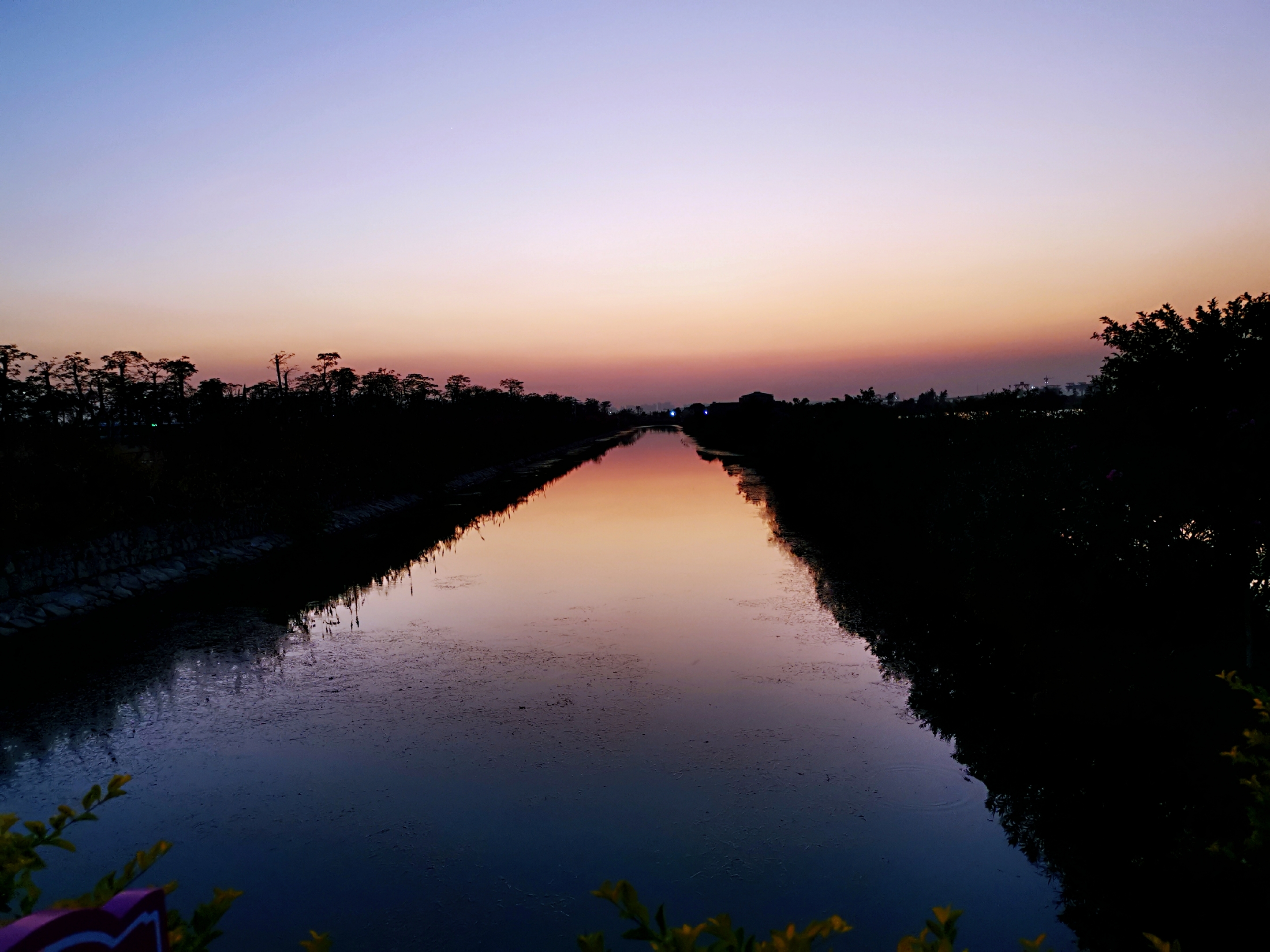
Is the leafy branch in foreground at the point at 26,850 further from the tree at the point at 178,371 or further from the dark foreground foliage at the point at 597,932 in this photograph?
the tree at the point at 178,371

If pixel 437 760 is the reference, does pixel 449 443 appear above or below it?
above

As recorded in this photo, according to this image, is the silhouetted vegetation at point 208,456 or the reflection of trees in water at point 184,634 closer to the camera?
the reflection of trees in water at point 184,634

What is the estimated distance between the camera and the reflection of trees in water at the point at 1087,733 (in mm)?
4742

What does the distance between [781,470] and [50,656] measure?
34516 mm

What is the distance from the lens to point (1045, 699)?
309 inches

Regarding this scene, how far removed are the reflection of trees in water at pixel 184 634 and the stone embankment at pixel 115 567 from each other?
0.40 m

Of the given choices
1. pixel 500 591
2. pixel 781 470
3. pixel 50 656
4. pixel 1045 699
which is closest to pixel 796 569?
pixel 500 591

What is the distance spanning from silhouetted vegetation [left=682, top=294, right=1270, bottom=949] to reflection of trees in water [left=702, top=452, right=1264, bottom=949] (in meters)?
0.02

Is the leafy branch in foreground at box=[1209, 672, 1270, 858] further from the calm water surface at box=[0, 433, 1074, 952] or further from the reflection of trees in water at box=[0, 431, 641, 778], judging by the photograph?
the reflection of trees in water at box=[0, 431, 641, 778]

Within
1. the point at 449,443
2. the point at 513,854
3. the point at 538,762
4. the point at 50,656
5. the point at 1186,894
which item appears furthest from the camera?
the point at 449,443

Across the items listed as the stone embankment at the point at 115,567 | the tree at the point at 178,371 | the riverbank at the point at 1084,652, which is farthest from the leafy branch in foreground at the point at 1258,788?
the tree at the point at 178,371

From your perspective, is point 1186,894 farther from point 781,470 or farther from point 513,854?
point 781,470

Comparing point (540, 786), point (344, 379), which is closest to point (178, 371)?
point (344, 379)

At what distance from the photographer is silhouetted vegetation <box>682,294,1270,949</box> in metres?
5.06
